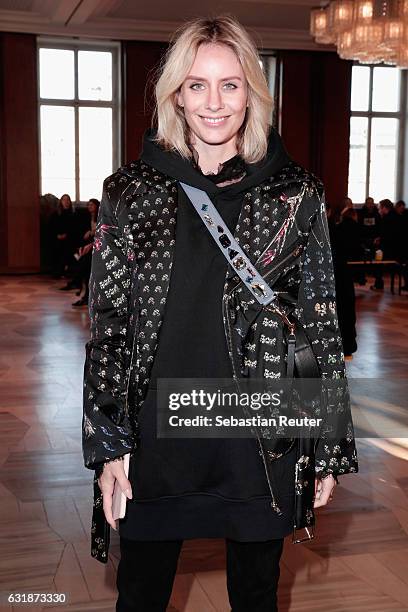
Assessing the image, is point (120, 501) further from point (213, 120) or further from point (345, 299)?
point (345, 299)

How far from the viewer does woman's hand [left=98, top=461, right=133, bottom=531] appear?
1.78m

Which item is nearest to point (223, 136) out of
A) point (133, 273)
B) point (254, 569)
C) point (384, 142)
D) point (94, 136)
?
point (133, 273)

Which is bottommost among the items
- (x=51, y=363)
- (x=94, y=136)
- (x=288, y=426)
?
(x=51, y=363)

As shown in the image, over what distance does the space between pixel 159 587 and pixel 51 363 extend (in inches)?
240

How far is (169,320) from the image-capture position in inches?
70.4

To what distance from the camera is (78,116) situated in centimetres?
1675

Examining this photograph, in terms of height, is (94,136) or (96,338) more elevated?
(94,136)

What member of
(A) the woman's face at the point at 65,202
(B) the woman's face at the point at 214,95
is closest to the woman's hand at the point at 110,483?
(B) the woman's face at the point at 214,95

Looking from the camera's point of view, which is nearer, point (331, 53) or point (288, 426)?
point (288, 426)

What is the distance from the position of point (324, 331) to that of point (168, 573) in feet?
2.20

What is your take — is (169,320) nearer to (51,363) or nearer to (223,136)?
(223,136)

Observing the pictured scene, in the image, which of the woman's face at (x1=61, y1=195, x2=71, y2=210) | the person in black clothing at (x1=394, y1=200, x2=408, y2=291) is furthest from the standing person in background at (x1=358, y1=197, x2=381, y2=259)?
the woman's face at (x1=61, y1=195, x2=71, y2=210)

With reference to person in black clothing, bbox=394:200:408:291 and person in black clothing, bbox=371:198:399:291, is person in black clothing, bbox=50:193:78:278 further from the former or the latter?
person in black clothing, bbox=394:200:408:291

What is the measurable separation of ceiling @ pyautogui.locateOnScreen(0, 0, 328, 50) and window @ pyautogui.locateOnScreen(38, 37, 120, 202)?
88 cm
